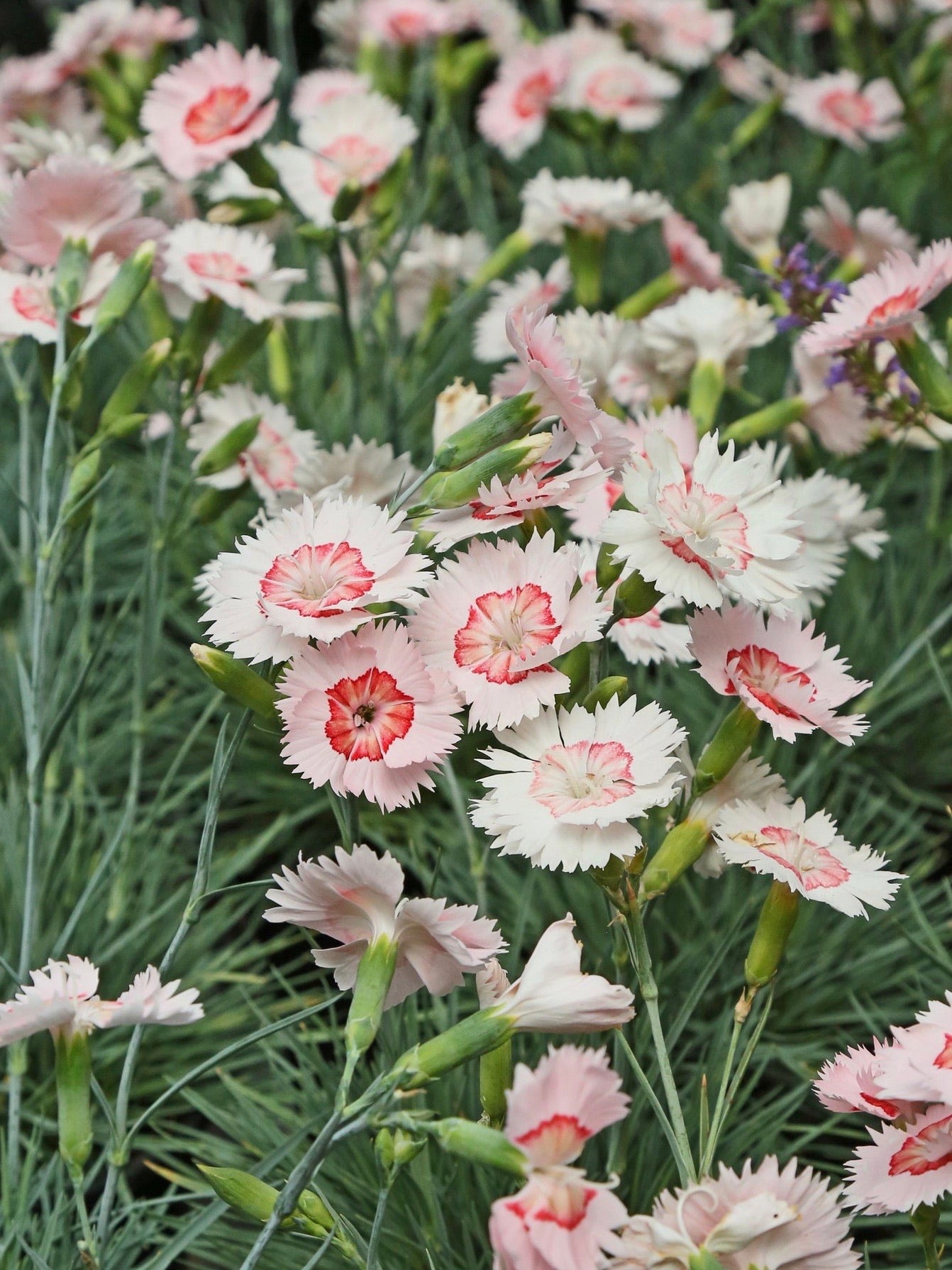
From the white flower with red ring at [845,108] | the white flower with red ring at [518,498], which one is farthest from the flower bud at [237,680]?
the white flower with red ring at [845,108]

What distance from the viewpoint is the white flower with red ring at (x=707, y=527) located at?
680 mm

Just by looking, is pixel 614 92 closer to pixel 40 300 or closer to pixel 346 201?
pixel 346 201

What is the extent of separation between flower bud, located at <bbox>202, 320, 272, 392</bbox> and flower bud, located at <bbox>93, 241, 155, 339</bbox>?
17 centimetres

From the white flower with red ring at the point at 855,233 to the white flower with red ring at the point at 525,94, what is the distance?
0.43m

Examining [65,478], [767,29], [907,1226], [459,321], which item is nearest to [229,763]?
[65,478]

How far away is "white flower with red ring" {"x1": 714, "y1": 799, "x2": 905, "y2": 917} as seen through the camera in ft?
2.22

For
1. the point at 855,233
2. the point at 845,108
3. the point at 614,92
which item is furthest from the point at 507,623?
the point at 845,108

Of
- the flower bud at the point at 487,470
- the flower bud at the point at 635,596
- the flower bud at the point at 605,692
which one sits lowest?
the flower bud at the point at 605,692

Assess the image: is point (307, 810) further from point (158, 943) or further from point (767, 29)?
point (767, 29)

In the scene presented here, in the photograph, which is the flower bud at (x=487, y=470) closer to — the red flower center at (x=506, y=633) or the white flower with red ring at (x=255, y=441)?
the red flower center at (x=506, y=633)

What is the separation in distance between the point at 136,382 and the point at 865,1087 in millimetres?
727

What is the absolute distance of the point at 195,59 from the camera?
1.24 m

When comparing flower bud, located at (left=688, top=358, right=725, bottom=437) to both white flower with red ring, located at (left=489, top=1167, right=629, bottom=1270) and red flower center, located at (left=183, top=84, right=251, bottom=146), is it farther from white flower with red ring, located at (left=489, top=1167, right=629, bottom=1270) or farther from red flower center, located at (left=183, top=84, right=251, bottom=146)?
white flower with red ring, located at (left=489, top=1167, right=629, bottom=1270)

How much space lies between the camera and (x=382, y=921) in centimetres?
66
